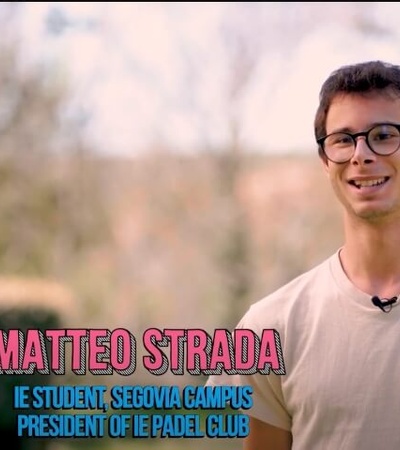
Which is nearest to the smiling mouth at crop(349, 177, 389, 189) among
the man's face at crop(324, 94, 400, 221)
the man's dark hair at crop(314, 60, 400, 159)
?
the man's face at crop(324, 94, 400, 221)

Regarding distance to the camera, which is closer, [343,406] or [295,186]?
[343,406]

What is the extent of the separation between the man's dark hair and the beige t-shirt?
241 millimetres

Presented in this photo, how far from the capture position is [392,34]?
6.07 meters

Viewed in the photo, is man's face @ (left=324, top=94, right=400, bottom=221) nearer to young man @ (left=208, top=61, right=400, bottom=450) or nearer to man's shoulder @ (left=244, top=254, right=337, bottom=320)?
young man @ (left=208, top=61, right=400, bottom=450)

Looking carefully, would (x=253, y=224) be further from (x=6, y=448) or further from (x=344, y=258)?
(x=344, y=258)

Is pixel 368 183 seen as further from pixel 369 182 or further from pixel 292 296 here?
pixel 292 296

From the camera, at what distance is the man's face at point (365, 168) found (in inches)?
52.0

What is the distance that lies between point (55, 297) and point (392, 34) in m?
2.91

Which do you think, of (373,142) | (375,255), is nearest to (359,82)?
(373,142)

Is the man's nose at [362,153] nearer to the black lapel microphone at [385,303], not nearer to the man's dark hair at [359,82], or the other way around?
the man's dark hair at [359,82]

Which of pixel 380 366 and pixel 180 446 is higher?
pixel 180 446

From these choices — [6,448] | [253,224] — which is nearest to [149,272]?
[253,224]

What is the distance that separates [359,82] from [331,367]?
445mm

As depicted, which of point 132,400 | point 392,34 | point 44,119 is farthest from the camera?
point 44,119
